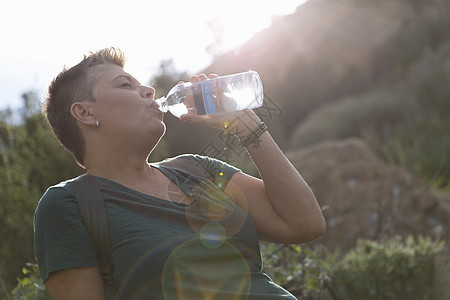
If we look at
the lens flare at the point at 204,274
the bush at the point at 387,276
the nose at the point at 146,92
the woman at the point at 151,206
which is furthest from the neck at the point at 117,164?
the bush at the point at 387,276

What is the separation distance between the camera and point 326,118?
1752cm

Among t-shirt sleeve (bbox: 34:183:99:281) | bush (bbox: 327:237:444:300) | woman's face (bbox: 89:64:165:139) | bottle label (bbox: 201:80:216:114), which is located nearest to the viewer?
t-shirt sleeve (bbox: 34:183:99:281)

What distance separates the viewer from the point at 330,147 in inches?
293

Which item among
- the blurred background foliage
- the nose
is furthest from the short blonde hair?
the blurred background foliage

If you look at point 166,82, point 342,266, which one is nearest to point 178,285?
point 342,266

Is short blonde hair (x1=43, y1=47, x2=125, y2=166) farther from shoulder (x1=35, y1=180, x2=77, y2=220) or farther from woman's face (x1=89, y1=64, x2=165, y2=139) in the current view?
shoulder (x1=35, y1=180, x2=77, y2=220)

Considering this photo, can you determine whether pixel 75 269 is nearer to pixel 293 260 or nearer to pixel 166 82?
pixel 293 260

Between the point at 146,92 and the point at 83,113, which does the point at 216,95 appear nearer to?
the point at 146,92

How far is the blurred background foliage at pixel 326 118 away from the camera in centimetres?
397

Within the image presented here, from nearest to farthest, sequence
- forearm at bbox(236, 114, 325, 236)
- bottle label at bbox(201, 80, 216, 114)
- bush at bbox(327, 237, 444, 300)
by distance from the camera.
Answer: forearm at bbox(236, 114, 325, 236), bottle label at bbox(201, 80, 216, 114), bush at bbox(327, 237, 444, 300)

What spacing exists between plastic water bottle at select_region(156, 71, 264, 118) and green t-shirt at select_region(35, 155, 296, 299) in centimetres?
53

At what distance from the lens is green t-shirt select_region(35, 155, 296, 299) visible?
191cm

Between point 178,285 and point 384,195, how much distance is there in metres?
4.75

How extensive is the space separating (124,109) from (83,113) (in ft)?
0.62
